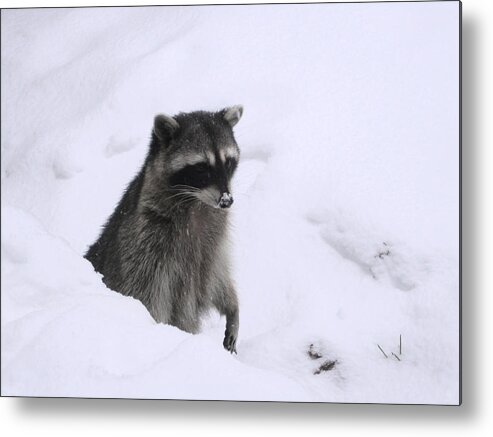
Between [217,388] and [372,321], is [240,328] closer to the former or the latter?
[217,388]

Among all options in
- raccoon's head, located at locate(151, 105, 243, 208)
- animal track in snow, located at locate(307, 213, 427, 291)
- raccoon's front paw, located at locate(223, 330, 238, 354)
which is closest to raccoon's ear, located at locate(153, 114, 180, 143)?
raccoon's head, located at locate(151, 105, 243, 208)

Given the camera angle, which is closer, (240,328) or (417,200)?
(417,200)

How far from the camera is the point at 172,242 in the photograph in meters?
4.20

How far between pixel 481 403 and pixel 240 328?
4.09 feet

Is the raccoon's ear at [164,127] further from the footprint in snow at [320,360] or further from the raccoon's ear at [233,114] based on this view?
the footprint in snow at [320,360]

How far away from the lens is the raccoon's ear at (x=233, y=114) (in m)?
4.01

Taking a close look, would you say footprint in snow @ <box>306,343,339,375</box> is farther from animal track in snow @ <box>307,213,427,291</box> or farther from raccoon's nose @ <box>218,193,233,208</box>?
raccoon's nose @ <box>218,193,233,208</box>

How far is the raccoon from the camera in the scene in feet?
13.1

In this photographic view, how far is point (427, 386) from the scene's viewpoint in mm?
3773

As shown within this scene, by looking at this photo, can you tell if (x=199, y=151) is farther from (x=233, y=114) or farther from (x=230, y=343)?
(x=230, y=343)

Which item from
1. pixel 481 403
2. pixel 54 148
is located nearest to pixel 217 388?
pixel 481 403

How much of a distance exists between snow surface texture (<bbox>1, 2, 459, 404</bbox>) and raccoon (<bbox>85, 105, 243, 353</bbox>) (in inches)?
3.2

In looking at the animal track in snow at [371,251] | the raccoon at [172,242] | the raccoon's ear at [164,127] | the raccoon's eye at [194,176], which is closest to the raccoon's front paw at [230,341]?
the raccoon at [172,242]

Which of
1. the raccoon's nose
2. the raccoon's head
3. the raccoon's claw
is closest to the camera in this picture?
the raccoon's nose
